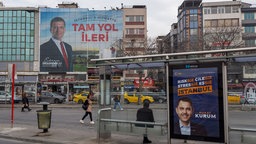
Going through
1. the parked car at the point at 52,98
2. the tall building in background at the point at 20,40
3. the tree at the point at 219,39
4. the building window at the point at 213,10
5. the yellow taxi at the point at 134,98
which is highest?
the building window at the point at 213,10

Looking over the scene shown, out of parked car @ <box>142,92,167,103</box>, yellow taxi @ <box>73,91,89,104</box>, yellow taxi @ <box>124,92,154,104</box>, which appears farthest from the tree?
parked car @ <box>142,92,167,103</box>

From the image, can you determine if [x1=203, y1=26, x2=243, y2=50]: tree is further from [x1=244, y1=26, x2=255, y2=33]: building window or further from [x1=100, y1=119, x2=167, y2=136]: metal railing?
[x1=244, y1=26, x2=255, y2=33]: building window

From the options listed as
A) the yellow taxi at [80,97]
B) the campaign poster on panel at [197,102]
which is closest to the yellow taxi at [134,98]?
the campaign poster on panel at [197,102]

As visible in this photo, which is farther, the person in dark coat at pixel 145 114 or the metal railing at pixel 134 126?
the person in dark coat at pixel 145 114

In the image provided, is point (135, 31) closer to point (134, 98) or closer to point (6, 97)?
point (6, 97)

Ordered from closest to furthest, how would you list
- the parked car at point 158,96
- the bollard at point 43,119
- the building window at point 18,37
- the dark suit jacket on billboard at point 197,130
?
1. the dark suit jacket on billboard at point 197,130
2. the parked car at point 158,96
3. the bollard at point 43,119
4. the building window at point 18,37

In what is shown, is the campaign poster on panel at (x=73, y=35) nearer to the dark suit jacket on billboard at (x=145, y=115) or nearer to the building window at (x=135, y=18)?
the building window at (x=135, y=18)

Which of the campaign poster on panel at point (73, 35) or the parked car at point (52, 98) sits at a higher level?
the campaign poster on panel at point (73, 35)

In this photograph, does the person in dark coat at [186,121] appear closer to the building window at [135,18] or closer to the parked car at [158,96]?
A: the parked car at [158,96]

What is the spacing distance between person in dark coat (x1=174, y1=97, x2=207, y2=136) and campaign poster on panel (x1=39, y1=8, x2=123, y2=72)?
67.3 m

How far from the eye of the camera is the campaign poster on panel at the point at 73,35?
76.1 meters

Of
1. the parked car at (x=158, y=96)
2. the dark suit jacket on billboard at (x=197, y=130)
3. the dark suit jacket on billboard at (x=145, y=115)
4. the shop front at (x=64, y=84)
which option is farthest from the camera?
the shop front at (x=64, y=84)

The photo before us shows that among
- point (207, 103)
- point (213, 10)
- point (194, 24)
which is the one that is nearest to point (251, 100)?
point (207, 103)

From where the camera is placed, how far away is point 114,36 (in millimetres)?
76500
